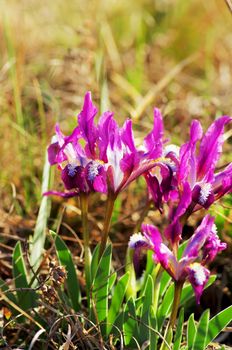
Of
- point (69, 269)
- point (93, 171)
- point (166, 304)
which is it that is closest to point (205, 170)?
point (93, 171)

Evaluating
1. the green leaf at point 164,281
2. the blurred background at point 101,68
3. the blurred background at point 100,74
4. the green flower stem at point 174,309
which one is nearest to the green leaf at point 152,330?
the green flower stem at point 174,309

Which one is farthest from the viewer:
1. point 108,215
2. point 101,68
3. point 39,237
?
point 101,68

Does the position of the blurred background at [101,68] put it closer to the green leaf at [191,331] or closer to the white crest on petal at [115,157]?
the white crest on petal at [115,157]

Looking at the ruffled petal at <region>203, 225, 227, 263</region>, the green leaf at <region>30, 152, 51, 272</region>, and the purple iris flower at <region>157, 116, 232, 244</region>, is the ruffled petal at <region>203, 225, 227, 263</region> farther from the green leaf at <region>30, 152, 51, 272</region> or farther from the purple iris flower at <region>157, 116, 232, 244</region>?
the green leaf at <region>30, 152, 51, 272</region>

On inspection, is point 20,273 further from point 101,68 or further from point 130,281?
point 101,68

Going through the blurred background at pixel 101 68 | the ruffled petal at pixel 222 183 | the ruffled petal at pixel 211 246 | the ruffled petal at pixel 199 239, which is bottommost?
the ruffled petal at pixel 211 246
